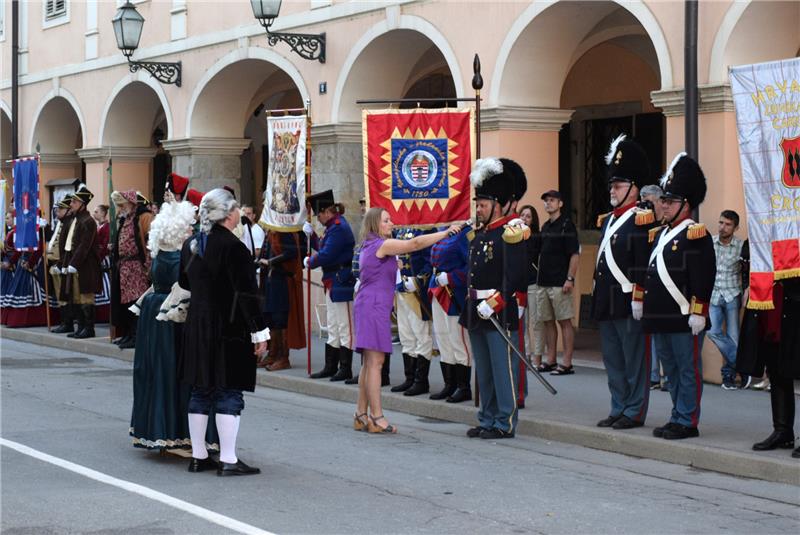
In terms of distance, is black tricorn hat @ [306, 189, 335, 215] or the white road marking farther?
black tricorn hat @ [306, 189, 335, 215]

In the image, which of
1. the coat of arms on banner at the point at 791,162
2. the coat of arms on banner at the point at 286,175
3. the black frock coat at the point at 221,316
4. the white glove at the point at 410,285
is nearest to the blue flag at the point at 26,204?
the coat of arms on banner at the point at 286,175

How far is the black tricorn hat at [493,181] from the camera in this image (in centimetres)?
1037

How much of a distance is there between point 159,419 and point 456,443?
7.61 feet

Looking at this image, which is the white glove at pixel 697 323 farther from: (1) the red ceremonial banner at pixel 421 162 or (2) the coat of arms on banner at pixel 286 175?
(2) the coat of arms on banner at pixel 286 175

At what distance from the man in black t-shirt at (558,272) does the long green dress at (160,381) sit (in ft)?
17.3

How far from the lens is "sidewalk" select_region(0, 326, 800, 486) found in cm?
912

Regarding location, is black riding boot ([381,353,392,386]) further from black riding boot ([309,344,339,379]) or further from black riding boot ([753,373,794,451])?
black riding boot ([753,373,794,451])

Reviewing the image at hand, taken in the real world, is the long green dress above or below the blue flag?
below

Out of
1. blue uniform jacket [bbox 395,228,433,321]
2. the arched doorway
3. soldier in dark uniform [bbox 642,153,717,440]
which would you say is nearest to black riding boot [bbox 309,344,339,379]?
blue uniform jacket [bbox 395,228,433,321]

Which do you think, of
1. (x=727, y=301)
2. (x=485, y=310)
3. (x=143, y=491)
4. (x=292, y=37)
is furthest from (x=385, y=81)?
(x=143, y=491)

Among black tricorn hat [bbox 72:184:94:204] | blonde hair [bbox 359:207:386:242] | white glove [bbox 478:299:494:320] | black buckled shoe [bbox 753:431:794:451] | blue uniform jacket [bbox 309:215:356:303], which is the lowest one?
black buckled shoe [bbox 753:431:794:451]

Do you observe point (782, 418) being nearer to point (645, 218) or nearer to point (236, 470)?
point (645, 218)

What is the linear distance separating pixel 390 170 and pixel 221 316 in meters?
4.11

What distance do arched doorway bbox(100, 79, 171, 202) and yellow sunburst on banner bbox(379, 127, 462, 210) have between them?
11750 mm
